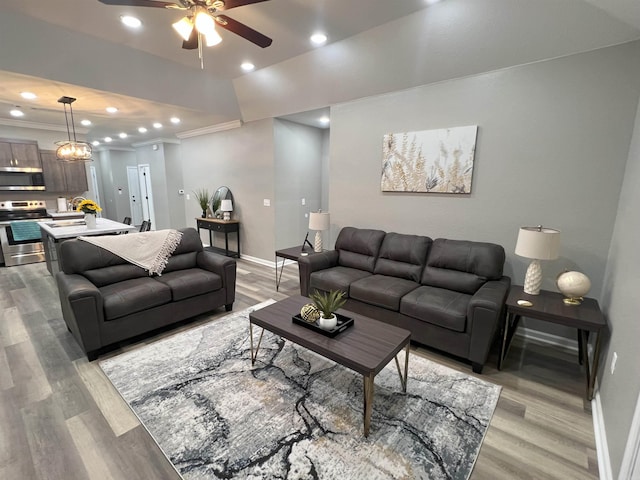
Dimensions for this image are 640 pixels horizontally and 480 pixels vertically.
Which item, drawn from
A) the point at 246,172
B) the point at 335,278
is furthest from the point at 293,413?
the point at 246,172

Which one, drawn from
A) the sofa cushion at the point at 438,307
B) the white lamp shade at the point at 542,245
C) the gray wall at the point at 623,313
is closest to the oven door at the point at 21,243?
the sofa cushion at the point at 438,307

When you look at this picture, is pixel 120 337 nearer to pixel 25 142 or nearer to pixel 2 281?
pixel 2 281

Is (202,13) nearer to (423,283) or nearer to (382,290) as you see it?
(382,290)

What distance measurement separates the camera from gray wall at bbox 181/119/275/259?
536 cm

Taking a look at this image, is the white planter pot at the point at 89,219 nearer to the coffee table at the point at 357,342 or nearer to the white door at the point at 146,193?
the coffee table at the point at 357,342

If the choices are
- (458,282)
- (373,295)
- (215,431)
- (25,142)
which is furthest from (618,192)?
(25,142)

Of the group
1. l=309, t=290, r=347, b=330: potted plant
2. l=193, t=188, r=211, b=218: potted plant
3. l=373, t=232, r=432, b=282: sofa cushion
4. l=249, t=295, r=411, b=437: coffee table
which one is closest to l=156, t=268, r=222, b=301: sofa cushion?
l=249, t=295, r=411, b=437: coffee table

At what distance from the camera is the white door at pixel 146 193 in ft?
28.8

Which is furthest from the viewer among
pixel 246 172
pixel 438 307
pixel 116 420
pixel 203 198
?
pixel 203 198

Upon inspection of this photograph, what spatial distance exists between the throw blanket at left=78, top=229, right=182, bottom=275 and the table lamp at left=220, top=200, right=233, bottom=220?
8.05 feet

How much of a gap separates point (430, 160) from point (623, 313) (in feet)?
7.26

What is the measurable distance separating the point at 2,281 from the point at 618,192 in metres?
7.82

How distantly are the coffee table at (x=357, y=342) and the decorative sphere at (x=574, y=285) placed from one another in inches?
56.9

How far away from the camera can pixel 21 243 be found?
5324mm
